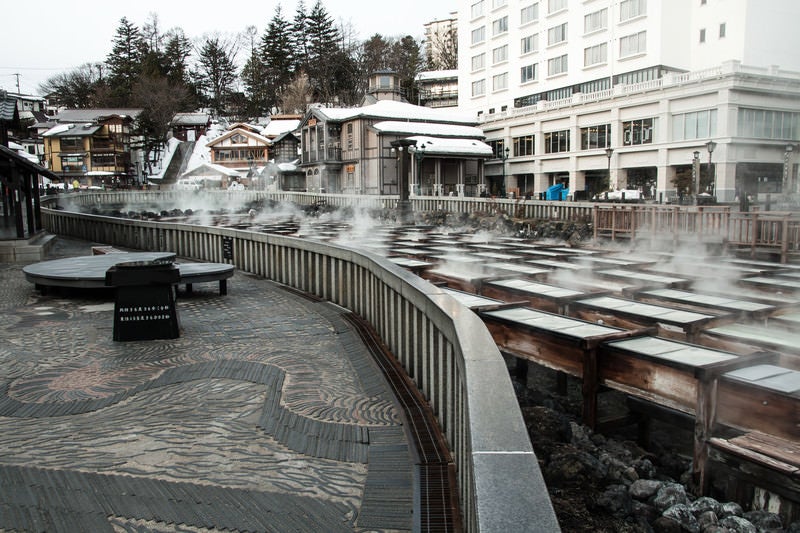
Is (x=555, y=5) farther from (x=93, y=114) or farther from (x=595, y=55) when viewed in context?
(x=93, y=114)

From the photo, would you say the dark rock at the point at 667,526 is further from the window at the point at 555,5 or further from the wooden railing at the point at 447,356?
the window at the point at 555,5

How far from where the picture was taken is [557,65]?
48188 mm

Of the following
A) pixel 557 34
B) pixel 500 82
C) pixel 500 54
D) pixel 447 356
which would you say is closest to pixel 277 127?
pixel 500 82

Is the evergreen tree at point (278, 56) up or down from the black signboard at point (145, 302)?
up

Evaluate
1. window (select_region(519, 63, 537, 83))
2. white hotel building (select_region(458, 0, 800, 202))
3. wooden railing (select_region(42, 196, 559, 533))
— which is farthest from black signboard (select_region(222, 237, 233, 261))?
window (select_region(519, 63, 537, 83))

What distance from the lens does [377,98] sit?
174ft

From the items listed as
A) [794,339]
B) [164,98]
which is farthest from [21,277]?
[164,98]

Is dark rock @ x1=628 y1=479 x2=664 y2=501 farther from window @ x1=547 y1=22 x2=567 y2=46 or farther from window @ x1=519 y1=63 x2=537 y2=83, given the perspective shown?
window @ x1=519 y1=63 x2=537 y2=83

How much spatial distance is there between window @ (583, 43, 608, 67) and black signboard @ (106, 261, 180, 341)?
1694 inches

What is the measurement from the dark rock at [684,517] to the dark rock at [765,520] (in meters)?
0.55

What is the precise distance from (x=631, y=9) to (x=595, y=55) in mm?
4074

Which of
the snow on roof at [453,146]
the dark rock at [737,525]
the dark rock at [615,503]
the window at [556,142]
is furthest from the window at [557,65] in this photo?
the dark rock at [615,503]

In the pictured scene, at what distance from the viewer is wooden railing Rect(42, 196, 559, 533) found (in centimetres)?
198

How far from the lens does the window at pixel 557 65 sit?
156ft
